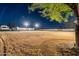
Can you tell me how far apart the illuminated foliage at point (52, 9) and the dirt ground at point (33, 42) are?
19 centimetres

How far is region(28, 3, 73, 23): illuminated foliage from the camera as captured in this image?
147 centimetres

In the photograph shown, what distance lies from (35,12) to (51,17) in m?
0.17

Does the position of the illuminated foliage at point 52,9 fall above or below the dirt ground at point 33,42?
above

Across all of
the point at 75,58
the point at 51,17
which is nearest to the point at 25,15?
the point at 51,17

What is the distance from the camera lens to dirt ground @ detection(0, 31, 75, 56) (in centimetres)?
146

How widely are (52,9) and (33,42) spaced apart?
1.29 ft

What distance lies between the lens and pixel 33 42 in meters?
1.47

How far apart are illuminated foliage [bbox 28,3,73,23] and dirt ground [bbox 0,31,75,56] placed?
0.19m

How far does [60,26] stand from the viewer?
1.45 m

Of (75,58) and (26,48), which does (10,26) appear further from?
(75,58)

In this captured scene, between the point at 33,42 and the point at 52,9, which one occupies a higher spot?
the point at 52,9

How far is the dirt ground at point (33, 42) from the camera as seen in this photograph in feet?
4.78

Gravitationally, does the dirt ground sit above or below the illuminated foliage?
below

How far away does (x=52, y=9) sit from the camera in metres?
1.48
